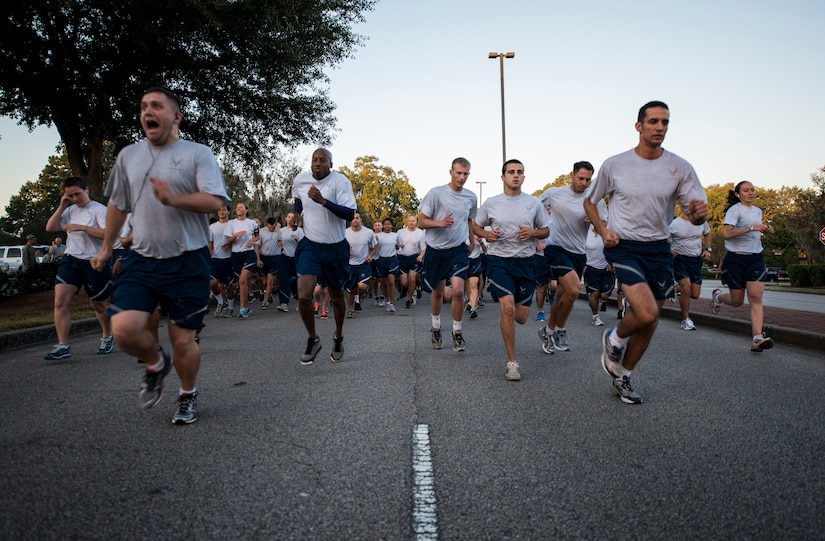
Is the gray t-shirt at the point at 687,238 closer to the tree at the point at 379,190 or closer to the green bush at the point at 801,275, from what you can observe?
the green bush at the point at 801,275

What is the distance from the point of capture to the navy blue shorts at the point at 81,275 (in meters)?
7.25

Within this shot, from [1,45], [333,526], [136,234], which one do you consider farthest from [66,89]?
[333,526]

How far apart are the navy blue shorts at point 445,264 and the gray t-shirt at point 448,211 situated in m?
0.07

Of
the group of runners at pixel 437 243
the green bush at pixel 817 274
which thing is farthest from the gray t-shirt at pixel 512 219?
the green bush at pixel 817 274

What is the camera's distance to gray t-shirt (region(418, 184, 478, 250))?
7.72 meters

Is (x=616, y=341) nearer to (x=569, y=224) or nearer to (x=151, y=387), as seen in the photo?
(x=569, y=224)

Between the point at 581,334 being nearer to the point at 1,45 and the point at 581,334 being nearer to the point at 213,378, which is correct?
the point at 213,378

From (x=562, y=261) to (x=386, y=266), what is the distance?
7.93 metres

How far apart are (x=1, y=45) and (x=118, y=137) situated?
327cm

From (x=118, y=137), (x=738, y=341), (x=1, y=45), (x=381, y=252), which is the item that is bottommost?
(x=738, y=341)

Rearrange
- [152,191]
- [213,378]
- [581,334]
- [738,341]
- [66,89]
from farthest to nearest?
[66,89]
[581,334]
[738,341]
[213,378]
[152,191]

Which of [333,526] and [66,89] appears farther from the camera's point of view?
[66,89]

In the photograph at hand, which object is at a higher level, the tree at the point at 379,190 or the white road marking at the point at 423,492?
the tree at the point at 379,190

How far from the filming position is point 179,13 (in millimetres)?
12898
